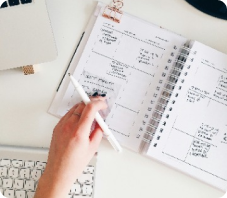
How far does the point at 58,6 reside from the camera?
826 millimetres

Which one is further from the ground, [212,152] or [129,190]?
[212,152]

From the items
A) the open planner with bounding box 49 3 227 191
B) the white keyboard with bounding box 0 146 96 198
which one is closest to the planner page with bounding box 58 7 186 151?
the open planner with bounding box 49 3 227 191

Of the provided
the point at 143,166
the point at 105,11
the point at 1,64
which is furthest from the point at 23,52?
the point at 143,166

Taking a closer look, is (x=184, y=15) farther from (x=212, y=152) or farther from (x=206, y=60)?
(x=212, y=152)

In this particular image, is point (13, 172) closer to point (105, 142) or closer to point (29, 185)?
point (29, 185)

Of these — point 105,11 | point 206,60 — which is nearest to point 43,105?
point 105,11

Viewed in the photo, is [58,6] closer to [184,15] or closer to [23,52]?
[23,52]

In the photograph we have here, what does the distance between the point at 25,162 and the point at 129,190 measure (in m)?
0.23

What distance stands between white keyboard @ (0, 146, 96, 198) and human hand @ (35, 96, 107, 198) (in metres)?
0.05

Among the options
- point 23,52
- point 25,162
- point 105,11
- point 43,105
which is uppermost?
point 105,11

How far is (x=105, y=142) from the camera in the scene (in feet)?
2.64

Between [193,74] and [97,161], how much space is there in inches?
10.8

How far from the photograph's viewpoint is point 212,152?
0.79 m

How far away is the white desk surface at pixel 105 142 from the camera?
807 mm
